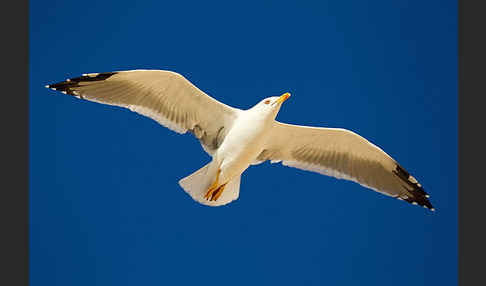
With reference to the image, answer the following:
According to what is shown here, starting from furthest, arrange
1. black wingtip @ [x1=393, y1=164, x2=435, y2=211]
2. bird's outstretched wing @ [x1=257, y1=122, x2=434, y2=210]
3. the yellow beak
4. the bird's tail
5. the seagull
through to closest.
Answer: black wingtip @ [x1=393, y1=164, x2=435, y2=211] → bird's outstretched wing @ [x1=257, y1=122, x2=434, y2=210] → the bird's tail → the seagull → the yellow beak

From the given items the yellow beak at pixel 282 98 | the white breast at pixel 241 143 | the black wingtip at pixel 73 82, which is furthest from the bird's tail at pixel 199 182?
the black wingtip at pixel 73 82

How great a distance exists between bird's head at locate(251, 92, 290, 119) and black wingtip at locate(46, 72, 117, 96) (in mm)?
1013

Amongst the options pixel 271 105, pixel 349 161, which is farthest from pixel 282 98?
pixel 349 161

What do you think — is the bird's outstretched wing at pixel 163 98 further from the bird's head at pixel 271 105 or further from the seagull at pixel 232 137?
the bird's head at pixel 271 105

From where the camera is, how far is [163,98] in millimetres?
4516

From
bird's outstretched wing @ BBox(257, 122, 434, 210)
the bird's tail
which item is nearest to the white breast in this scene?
the bird's tail

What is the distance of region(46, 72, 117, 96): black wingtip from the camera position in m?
4.36

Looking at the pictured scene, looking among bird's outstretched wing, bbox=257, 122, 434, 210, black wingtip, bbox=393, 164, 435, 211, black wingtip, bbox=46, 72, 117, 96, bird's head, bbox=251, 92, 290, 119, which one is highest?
black wingtip, bbox=46, 72, 117, 96

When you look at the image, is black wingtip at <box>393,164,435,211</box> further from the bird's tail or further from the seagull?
the bird's tail

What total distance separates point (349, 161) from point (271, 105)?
89 centimetres

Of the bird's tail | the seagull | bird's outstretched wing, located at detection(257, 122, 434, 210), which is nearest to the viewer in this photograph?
the seagull

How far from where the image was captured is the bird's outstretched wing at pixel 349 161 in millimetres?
4750

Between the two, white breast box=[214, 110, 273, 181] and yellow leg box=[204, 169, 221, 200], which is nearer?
white breast box=[214, 110, 273, 181]

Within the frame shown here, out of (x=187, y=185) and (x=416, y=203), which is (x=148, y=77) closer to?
(x=187, y=185)
